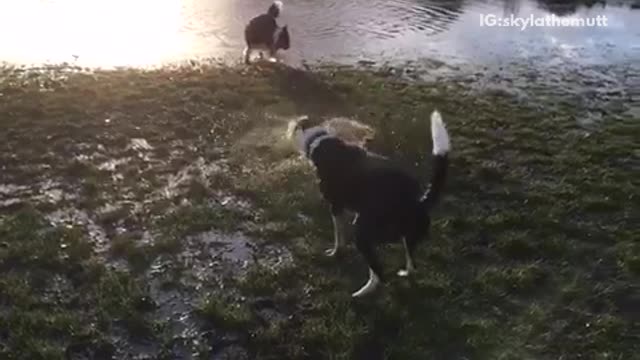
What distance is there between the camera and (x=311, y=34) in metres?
12.8

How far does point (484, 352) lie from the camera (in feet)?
14.0

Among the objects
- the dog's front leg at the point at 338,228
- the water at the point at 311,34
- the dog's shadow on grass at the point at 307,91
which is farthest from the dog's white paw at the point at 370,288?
the water at the point at 311,34

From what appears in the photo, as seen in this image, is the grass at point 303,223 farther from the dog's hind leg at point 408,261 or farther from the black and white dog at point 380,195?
the black and white dog at point 380,195

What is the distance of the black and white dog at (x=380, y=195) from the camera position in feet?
14.7

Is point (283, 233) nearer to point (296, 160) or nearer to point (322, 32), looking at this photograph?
point (296, 160)

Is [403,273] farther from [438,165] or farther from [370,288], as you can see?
[438,165]

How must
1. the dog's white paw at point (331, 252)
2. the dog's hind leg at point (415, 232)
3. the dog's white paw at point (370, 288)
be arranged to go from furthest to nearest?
the dog's white paw at point (331, 252) < the dog's white paw at point (370, 288) < the dog's hind leg at point (415, 232)

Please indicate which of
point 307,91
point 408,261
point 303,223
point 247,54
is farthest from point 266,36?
point 408,261

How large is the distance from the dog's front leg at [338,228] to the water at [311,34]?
593 cm

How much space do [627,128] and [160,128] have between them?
5.26 meters

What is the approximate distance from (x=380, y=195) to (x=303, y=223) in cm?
142

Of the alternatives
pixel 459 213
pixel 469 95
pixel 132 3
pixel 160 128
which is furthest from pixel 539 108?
pixel 132 3

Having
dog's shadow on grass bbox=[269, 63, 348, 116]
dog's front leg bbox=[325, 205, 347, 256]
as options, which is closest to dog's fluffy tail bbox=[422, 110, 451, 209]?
dog's front leg bbox=[325, 205, 347, 256]

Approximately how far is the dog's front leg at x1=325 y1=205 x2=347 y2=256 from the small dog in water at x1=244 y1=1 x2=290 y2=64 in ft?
18.4
